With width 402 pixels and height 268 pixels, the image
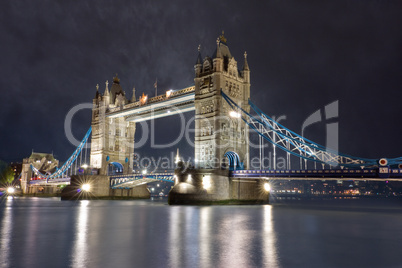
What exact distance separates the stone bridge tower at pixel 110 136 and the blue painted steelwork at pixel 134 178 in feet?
13.8

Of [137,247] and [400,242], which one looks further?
[400,242]

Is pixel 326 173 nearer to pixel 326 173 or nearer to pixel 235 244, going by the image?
pixel 326 173

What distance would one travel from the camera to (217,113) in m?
47.7

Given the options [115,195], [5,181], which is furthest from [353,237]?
[5,181]

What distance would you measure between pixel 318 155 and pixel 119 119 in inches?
1706

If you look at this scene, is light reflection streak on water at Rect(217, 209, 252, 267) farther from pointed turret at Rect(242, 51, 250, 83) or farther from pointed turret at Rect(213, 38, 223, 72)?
pointed turret at Rect(242, 51, 250, 83)

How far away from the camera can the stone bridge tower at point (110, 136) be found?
69.4 meters

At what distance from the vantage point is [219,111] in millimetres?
47812

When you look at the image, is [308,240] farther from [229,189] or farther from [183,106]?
[183,106]

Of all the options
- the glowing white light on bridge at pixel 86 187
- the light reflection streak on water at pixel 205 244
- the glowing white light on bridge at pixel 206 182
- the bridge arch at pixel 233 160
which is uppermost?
the bridge arch at pixel 233 160

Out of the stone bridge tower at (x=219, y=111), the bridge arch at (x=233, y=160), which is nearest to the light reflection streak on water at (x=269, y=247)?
the stone bridge tower at (x=219, y=111)

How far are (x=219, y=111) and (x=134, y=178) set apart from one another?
2096 cm

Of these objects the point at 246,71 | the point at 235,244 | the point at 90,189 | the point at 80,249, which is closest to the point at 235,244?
the point at 235,244

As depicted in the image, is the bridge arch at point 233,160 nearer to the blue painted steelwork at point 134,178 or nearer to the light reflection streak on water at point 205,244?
the blue painted steelwork at point 134,178
